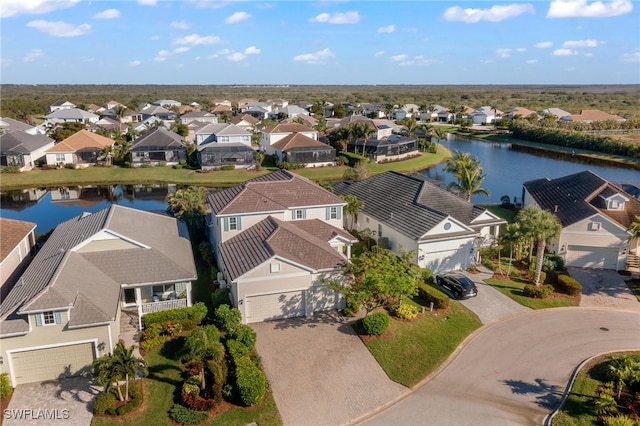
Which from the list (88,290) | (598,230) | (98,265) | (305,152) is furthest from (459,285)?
(305,152)

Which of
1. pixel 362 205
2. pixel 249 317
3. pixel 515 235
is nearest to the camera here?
pixel 249 317

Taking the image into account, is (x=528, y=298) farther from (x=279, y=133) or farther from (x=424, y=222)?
(x=279, y=133)

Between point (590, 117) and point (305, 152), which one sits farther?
point (590, 117)

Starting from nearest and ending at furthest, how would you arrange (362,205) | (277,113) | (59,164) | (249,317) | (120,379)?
1. (120,379)
2. (249,317)
3. (362,205)
4. (59,164)
5. (277,113)

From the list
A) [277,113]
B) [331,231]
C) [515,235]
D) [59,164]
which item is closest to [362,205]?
[331,231]

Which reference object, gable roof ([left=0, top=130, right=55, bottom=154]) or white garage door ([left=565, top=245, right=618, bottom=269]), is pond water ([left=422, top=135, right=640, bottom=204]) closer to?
white garage door ([left=565, top=245, right=618, bottom=269])

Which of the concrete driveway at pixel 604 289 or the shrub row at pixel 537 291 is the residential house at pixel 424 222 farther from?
the concrete driveway at pixel 604 289

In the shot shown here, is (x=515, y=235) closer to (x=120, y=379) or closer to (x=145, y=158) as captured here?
(x=120, y=379)
